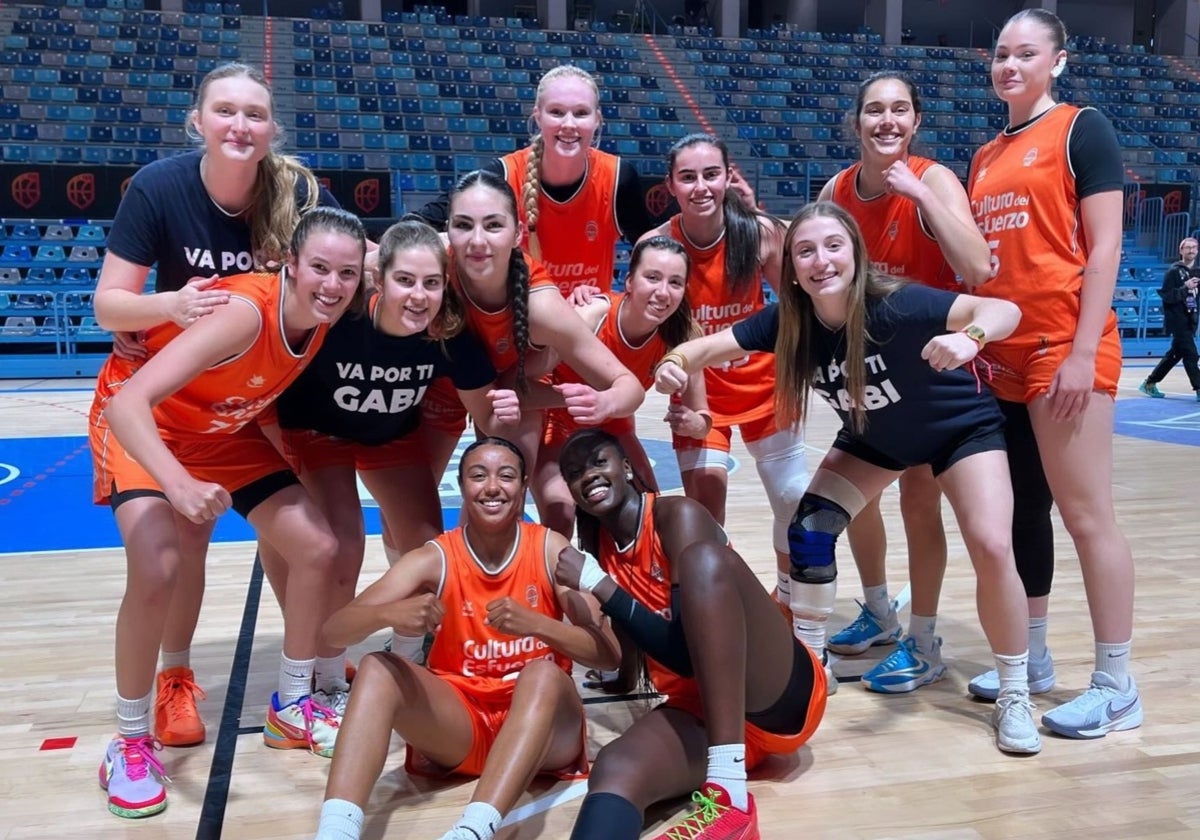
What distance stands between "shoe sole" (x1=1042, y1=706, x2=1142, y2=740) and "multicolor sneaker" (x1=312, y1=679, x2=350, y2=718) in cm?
182

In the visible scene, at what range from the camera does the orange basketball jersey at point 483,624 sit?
2342 mm

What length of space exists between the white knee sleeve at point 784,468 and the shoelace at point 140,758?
1.90 meters

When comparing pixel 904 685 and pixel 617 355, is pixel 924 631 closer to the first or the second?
pixel 904 685

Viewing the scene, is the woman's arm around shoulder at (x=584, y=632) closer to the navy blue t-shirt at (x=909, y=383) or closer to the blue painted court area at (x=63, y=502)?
the navy blue t-shirt at (x=909, y=383)

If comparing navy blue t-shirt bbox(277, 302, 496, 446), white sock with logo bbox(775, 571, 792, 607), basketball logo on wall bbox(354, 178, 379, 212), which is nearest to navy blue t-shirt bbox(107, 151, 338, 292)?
navy blue t-shirt bbox(277, 302, 496, 446)

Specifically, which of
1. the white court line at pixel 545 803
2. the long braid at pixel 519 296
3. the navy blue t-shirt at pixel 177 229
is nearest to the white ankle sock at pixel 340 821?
the white court line at pixel 545 803

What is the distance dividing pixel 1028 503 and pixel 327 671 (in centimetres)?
196

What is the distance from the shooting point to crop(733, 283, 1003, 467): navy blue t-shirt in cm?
254

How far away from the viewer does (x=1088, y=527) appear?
2.59 m

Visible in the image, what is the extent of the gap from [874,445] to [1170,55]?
24.0 m

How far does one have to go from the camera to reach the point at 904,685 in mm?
2930

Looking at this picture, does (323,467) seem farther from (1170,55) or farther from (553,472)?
(1170,55)

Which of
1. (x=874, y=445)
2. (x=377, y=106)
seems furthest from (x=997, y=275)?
(x=377, y=106)

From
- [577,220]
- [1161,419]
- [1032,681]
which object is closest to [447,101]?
[1161,419]
